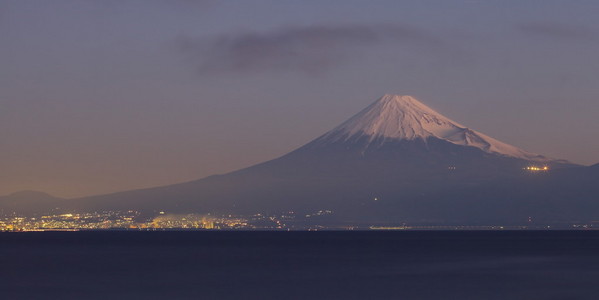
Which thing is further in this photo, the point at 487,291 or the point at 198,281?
the point at 198,281

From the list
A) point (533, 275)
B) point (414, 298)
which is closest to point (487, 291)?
point (414, 298)

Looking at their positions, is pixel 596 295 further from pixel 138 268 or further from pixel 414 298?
pixel 138 268

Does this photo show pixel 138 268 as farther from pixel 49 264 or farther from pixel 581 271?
pixel 581 271

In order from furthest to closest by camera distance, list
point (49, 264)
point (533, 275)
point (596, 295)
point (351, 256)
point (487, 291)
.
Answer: point (351, 256), point (49, 264), point (533, 275), point (487, 291), point (596, 295)

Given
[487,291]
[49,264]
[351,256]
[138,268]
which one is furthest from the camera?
[351,256]

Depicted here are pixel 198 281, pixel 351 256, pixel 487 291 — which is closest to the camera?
pixel 487 291

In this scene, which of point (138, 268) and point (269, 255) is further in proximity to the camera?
point (269, 255)

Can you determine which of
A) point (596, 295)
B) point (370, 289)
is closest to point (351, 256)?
point (370, 289)

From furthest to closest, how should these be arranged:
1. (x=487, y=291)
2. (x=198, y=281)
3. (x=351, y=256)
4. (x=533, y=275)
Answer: (x=351, y=256), (x=533, y=275), (x=198, y=281), (x=487, y=291)

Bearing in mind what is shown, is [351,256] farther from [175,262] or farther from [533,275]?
[533,275]
